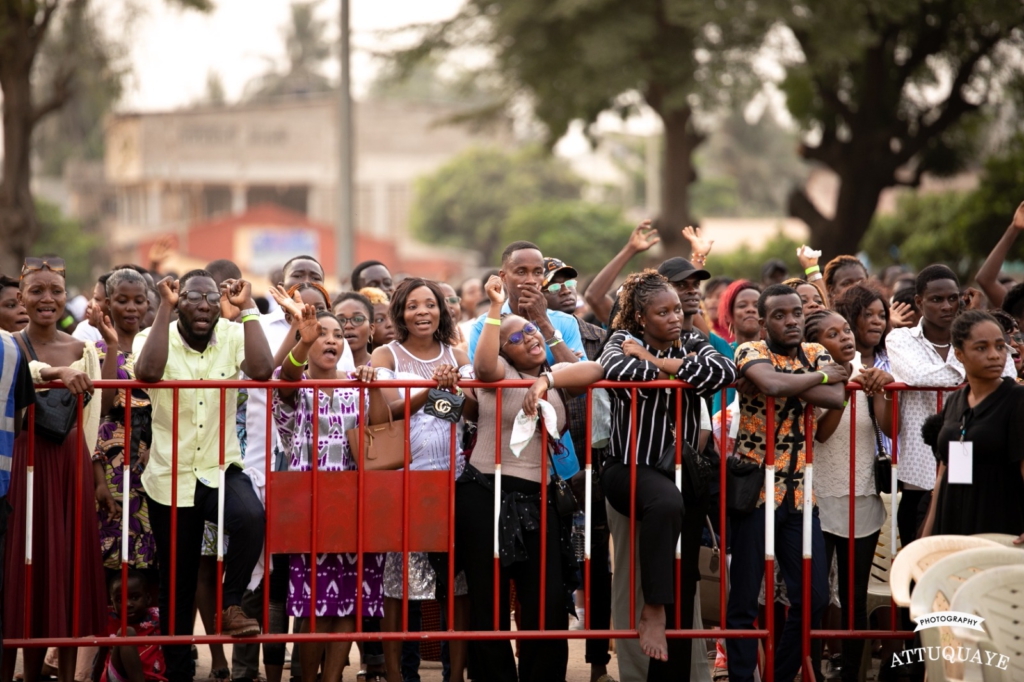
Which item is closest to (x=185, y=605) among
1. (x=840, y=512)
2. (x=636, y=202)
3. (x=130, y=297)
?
(x=130, y=297)

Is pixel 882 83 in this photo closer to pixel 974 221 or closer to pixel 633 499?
pixel 974 221

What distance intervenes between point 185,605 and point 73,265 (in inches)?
1512

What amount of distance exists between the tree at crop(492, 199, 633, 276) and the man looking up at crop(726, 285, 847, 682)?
34402 mm

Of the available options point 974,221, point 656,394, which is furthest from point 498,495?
point 974,221

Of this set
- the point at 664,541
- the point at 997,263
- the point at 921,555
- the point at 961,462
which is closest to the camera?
the point at 921,555

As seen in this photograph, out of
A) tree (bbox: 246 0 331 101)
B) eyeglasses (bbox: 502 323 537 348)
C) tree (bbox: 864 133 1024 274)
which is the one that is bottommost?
eyeglasses (bbox: 502 323 537 348)

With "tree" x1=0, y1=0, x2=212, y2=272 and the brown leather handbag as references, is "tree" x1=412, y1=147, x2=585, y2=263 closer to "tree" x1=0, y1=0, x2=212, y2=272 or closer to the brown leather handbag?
"tree" x1=0, y1=0, x2=212, y2=272

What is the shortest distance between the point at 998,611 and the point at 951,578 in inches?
9.1

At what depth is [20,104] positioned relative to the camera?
1719 centimetres

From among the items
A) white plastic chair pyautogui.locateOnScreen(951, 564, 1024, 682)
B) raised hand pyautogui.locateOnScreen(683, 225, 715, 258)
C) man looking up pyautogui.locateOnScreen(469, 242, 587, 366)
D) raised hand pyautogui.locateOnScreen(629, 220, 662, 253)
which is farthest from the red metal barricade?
raised hand pyautogui.locateOnScreen(683, 225, 715, 258)

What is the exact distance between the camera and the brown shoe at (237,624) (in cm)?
611

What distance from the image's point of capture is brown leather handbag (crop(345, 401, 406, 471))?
6.31 m

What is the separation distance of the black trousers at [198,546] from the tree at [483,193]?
1965 inches

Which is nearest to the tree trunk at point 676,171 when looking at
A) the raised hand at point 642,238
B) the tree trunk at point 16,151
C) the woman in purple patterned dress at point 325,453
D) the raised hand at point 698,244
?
the tree trunk at point 16,151
